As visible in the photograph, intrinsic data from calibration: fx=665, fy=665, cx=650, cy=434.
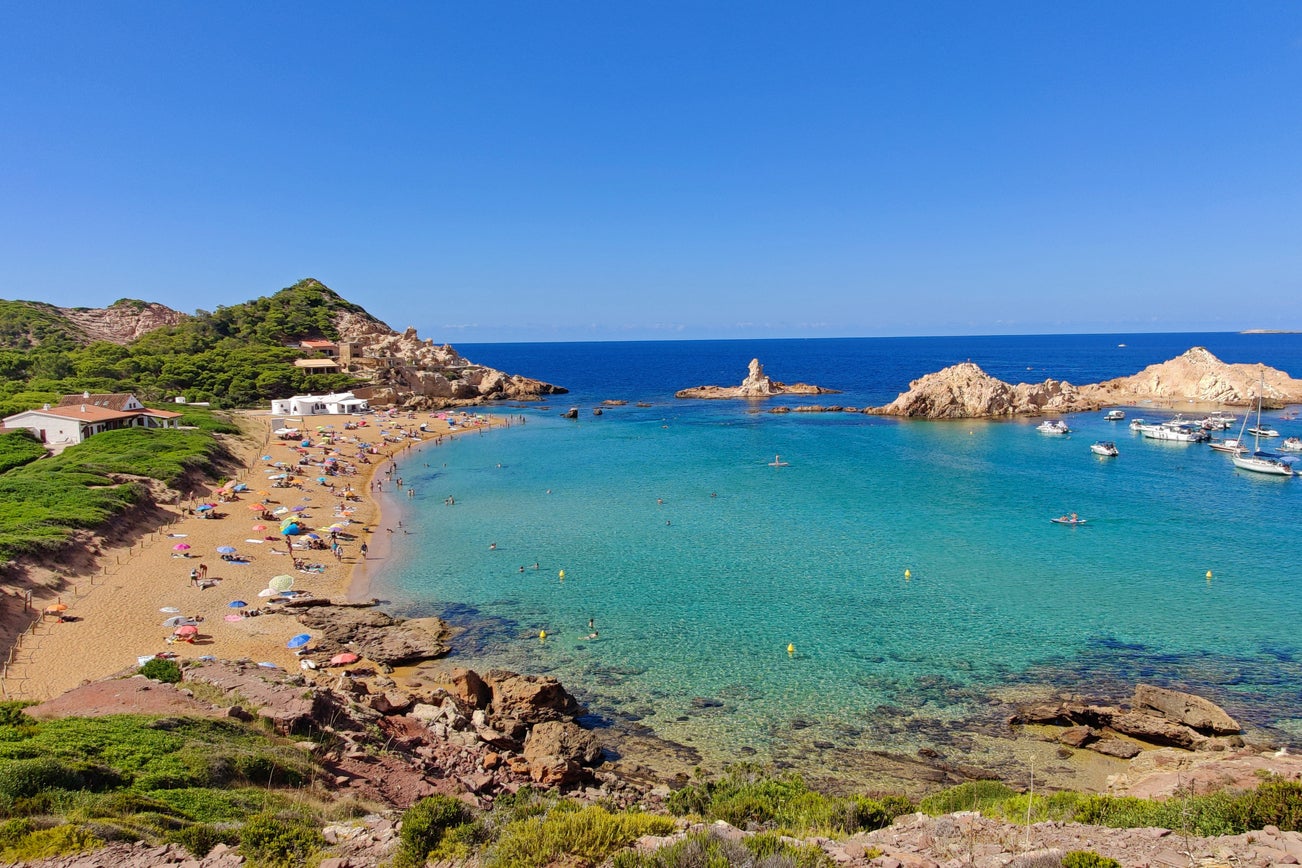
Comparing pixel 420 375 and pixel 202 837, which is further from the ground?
pixel 420 375

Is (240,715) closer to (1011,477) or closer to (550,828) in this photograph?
(550,828)

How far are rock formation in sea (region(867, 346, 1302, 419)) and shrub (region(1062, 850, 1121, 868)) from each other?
235ft

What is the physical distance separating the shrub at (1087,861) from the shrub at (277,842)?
9.32m

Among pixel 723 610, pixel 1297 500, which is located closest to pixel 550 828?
pixel 723 610

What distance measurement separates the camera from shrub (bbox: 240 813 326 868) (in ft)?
27.9

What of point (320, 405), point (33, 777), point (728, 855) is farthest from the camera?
point (320, 405)

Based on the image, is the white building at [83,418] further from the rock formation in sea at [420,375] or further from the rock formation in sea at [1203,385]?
the rock formation in sea at [1203,385]

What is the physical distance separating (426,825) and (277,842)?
1864 millimetres

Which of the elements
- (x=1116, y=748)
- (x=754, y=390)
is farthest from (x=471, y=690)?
(x=754, y=390)

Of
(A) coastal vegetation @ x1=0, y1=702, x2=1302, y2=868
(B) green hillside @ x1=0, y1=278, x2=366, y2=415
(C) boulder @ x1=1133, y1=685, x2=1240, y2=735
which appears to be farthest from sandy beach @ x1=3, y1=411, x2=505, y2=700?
(B) green hillside @ x1=0, y1=278, x2=366, y2=415

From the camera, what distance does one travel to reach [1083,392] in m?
85.1

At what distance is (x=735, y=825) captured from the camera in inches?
449

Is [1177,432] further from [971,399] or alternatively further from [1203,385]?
[1203,385]

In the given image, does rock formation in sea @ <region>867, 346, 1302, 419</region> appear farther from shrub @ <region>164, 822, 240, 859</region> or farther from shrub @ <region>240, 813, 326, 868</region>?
shrub @ <region>164, 822, 240, 859</region>
